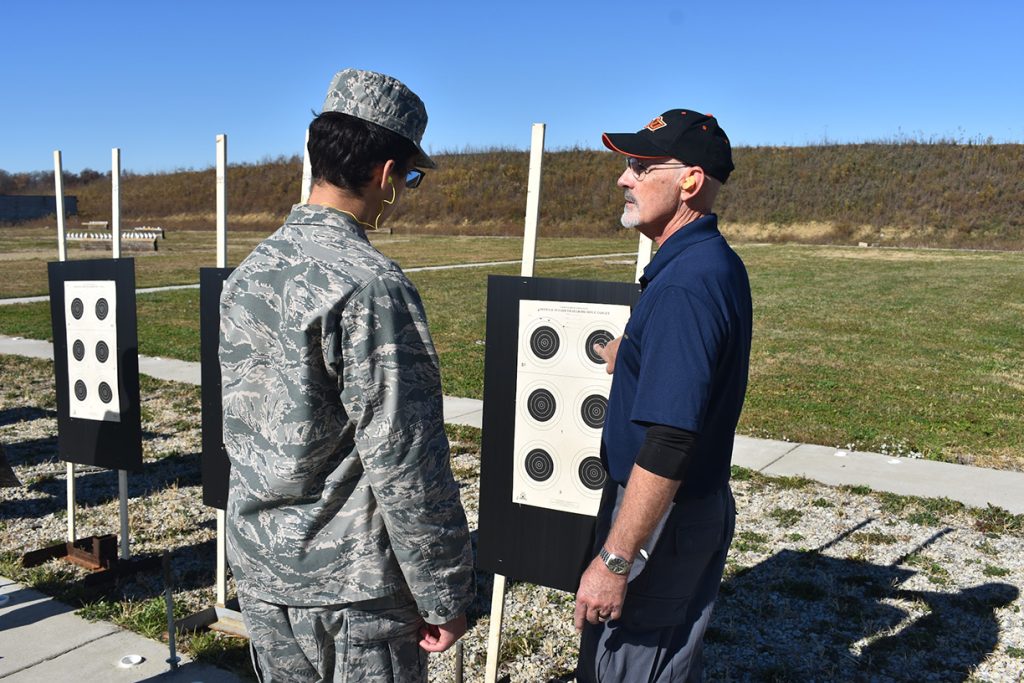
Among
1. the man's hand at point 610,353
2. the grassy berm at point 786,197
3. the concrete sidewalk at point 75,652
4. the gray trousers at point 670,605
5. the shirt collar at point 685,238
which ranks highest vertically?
the grassy berm at point 786,197

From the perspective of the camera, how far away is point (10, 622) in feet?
11.5

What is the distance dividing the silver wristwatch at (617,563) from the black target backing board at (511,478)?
1002mm

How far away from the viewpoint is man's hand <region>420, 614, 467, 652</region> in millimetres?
1707

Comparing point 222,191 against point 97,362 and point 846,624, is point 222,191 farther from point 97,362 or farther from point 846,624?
point 846,624

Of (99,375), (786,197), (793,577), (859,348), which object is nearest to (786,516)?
(793,577)

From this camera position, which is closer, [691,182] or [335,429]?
[335,429]

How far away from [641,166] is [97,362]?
3105mm

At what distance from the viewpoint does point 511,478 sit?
2.94 meters

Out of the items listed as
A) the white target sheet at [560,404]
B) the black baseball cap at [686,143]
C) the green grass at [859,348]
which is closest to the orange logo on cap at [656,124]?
the black baseball cap at [686,143]

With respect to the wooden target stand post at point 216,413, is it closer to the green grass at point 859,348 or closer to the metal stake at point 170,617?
the metal stake at point 170,617

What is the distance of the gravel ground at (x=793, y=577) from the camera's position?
336 centimetres

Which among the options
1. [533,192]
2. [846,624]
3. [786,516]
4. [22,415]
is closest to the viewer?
[533,192]

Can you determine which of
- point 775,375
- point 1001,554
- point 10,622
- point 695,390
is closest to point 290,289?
point 695,390

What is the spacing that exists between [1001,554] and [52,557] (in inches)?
196
